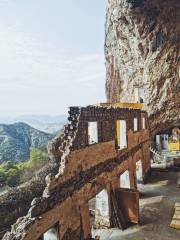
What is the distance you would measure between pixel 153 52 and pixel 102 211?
47.9 feet

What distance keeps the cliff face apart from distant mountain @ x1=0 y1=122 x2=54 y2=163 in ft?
138

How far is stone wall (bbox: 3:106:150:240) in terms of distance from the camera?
21.2 ft

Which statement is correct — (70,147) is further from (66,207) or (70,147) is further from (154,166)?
(154,166)

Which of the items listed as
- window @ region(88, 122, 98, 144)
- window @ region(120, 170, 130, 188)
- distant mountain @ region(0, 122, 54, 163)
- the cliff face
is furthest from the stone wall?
distant mountain @ region(0, 122, 54, 163)

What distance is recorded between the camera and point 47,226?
6684mm

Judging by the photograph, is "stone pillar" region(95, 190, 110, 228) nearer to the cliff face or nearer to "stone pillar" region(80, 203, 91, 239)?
"stone pillar" region(80, 203, 91, 239)

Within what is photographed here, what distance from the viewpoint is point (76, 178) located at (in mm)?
8359

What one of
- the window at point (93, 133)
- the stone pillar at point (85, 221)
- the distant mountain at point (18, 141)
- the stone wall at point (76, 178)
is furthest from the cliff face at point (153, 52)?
the distant mountain at point (18, 141)

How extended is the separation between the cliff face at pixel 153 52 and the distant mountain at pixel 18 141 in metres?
42.2

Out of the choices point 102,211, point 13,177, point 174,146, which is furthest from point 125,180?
point 13,177

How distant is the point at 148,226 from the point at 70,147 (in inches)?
213

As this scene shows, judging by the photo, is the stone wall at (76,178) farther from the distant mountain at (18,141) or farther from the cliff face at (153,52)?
the distant mountain at (18,141)

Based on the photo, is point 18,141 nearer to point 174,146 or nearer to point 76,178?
point 174,146

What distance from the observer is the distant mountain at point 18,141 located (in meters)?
59.1
